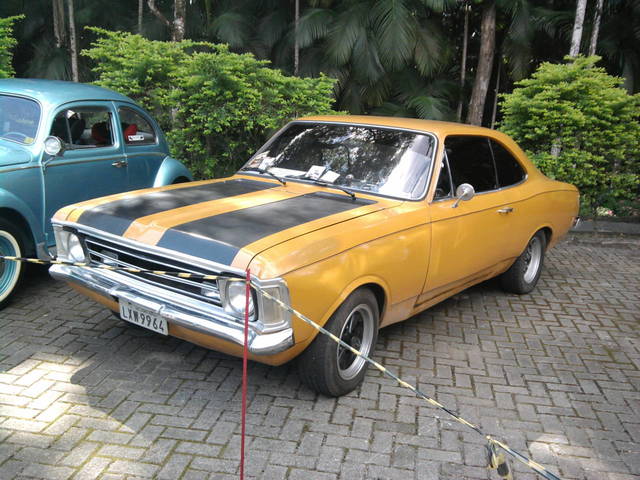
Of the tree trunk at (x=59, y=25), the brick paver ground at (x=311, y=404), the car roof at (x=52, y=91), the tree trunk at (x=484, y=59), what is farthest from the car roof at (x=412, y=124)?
the tree trunk at (x=59, y=25)

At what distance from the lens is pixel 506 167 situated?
208 inches

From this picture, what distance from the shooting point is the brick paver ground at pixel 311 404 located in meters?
3.08

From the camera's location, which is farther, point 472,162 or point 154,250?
point 472,162

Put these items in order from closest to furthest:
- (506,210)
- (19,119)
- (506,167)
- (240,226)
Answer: (240,226)
(506,210)
(506,167)
(19,119)

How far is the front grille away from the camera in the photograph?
3299mm

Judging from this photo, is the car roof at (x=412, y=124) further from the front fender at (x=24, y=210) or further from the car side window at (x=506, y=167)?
the front fender at (x=24, y=210)

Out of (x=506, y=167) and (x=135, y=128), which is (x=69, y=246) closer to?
(x=135, y=128)

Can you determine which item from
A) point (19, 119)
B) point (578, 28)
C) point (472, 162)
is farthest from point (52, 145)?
point (578, 28)

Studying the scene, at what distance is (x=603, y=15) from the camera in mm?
11562

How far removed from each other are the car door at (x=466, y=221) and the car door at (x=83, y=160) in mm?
3611

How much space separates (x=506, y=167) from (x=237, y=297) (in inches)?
129

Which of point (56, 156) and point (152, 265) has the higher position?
point (56, 156)

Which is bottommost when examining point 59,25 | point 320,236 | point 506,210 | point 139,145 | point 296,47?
point 506,210

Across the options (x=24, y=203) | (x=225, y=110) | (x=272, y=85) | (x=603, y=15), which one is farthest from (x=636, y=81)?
(x=24, y=203)
